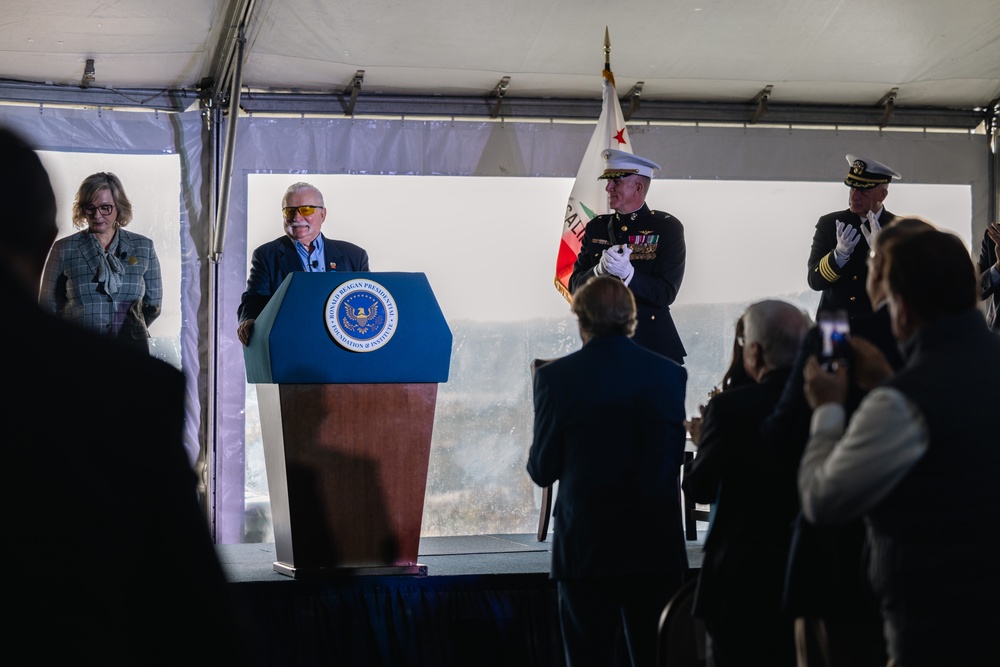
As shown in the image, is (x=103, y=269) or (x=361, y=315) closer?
(x=361, y=315)

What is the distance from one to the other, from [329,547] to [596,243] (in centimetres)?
178

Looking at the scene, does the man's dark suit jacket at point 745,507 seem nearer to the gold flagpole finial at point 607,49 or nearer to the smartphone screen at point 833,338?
the smartphone screen at point 833,338

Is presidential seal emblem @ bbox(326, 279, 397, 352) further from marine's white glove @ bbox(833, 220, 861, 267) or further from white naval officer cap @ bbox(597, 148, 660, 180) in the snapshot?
marine's white glove @ bbox(833, 220, 861, 267)

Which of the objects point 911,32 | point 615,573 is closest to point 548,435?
point 615,573

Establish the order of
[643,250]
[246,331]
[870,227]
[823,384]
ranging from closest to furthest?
[823,384]
[246,331]
[643,250]
[870,227]

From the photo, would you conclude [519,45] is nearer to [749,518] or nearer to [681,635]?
[681,635]

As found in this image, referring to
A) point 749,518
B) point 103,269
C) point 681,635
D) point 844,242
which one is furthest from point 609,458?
point 103,269

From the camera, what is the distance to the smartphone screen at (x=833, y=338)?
75.1 inches

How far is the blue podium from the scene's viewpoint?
11.4ft

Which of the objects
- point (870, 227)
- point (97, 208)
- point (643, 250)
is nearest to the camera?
point (643, 250)

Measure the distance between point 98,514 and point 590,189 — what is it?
16.4 ft

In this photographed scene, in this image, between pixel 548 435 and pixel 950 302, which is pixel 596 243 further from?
pixel 950 302

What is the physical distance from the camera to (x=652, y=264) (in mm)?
4496

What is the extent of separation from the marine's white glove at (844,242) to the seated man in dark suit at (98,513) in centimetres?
393
